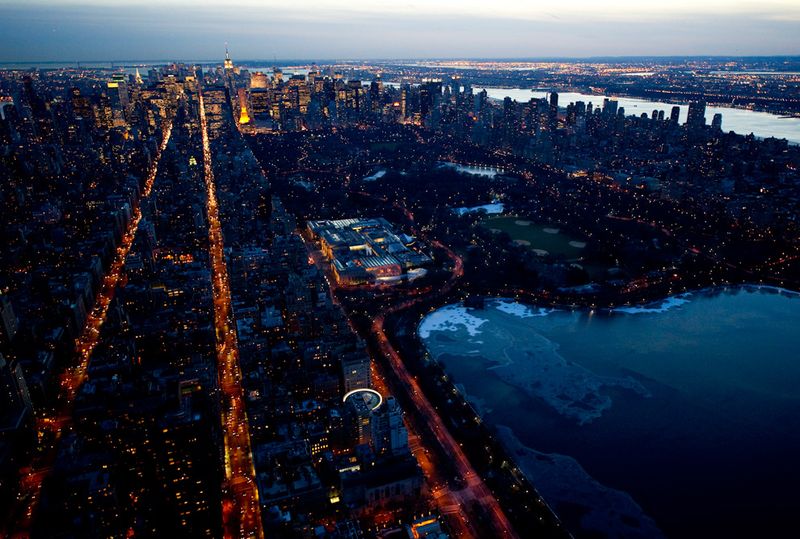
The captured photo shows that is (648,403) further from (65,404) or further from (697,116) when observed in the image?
(697,116)

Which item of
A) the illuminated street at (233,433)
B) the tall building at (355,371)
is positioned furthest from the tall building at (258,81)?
the tall building at (355,371)

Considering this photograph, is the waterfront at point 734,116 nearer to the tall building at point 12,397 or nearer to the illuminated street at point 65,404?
the illuminated street at point 65,404

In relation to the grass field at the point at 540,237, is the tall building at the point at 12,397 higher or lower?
lower

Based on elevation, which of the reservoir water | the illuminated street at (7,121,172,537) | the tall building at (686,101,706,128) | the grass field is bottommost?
the illuminated street at (7,121,172,537)

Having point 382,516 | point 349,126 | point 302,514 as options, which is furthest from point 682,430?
point 349,126

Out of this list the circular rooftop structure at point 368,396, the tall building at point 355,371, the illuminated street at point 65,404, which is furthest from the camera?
the tall building at point 355,371

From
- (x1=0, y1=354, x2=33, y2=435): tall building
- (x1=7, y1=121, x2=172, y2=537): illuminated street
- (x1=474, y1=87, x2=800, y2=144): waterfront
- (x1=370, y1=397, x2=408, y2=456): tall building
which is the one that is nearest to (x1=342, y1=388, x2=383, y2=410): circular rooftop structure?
(x1=370, y1=397, x2=408, y2=456): tall building

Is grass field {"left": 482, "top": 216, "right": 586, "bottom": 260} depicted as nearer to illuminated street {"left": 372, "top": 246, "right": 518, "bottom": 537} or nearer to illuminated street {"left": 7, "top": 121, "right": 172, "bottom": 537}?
illuminated street {"left": 372, "top": 246, "right": 518, "bottom": 537}
